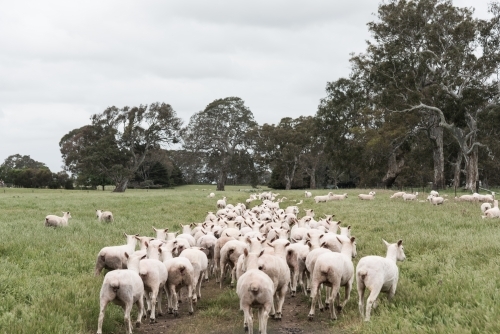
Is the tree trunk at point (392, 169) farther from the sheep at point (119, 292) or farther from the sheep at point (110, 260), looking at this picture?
the sheep at point (119, 292)

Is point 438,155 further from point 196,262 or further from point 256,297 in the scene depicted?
point 256,297

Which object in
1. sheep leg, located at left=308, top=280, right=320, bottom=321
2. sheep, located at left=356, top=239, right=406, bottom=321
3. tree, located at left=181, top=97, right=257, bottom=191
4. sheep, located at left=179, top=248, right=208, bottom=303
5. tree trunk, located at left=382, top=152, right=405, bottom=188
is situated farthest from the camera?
tree, located at left=181, top=97, right=257, bottom=191

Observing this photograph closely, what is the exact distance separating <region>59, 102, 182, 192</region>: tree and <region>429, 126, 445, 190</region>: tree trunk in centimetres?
4278

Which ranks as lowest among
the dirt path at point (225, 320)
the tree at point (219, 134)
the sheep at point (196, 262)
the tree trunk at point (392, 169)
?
the dirt path at point (225, 320)

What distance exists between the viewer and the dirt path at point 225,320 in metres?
7.48

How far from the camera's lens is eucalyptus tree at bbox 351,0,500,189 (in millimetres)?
42938

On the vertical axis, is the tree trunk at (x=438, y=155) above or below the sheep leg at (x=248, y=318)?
above

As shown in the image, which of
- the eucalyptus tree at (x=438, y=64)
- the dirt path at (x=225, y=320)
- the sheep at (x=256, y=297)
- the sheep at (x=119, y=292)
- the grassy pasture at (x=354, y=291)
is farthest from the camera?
the eucalyptus tree at (x=438, y=64)

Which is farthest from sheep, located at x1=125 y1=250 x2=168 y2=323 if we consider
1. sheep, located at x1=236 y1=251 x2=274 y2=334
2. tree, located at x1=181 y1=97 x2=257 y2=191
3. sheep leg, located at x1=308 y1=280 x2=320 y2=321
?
tree, located at x1=181 y1=97 x2=257 y2=191

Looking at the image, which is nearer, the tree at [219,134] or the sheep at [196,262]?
the sheep at [196,262]

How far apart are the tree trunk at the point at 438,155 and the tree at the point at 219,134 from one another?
34.7 metres

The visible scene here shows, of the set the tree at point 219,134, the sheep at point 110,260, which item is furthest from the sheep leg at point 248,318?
the tree at point 219,134

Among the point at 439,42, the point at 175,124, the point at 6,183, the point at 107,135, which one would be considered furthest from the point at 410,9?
the point at 6,183

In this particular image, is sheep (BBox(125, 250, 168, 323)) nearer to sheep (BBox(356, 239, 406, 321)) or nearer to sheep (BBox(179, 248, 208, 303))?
sheep (BBox(179, 248, 208, 303))
